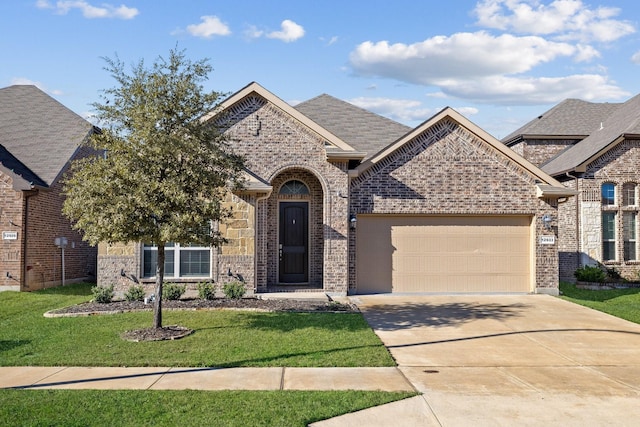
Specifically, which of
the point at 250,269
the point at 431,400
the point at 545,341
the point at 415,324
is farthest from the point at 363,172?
the point at 431,400

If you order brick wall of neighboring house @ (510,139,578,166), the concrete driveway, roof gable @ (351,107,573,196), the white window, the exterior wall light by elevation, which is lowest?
the concrete driveway

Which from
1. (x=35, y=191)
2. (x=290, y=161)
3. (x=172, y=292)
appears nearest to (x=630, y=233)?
(x=290, y=161)

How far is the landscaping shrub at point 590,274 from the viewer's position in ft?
57.6

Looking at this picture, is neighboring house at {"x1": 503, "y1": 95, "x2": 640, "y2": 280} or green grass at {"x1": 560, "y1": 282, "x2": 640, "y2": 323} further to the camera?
neighboring house at {"x1": 503, "y1": 95, "x2": 640, "y2": 280}

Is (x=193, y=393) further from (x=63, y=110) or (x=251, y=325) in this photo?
(x=63, y=110)

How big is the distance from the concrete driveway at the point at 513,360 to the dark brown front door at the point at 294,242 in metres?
3.03

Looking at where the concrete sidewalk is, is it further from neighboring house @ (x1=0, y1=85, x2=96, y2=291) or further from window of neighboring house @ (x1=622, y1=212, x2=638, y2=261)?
window of neighboring house @ (x1=622, y1=212, x2=638, y2=261)

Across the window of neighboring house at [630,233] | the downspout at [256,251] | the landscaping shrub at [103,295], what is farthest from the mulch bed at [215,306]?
the window of neighboring house at [630,233]

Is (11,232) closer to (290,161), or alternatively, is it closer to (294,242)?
(294,242)

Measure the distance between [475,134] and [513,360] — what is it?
900cm

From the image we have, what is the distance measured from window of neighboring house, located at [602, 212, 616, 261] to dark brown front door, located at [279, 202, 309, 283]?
10.5 m

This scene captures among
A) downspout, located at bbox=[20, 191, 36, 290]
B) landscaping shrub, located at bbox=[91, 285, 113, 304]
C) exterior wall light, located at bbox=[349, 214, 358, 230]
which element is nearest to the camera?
landscaping shrub, located at bbox=[91, 285, 113, 304]

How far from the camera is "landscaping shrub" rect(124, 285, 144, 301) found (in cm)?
1370

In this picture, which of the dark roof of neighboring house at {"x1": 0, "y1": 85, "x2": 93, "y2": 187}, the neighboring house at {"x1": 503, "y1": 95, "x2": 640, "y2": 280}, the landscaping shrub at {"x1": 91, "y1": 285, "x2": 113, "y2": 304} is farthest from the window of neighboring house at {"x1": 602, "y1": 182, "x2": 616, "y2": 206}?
the dark roof of neighboring house at {"x1": 0, "y1": 85, "x2": 93, "y2": 187}
